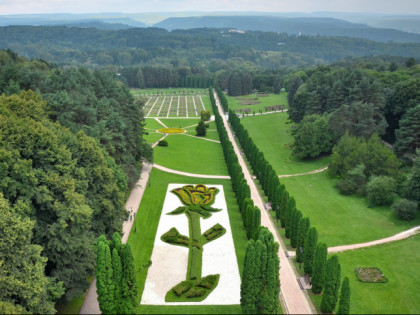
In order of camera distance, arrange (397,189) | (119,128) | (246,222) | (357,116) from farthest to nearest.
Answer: (357,116) < (119,128) < (397,189) < (246,222)

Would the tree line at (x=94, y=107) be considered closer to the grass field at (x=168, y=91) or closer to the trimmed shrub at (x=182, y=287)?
the trimmed shrub at (x=182, y=287)

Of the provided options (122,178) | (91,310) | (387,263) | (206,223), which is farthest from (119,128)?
(387,263)

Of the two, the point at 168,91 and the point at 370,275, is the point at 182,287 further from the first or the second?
the point at 168,91

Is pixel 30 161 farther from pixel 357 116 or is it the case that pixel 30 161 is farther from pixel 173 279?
pixel 357 116

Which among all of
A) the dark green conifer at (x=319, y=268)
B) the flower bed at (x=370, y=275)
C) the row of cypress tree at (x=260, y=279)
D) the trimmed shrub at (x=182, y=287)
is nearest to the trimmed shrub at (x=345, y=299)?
the dark green conifer at (x=319, y=268)

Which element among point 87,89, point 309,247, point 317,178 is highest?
point 87,89

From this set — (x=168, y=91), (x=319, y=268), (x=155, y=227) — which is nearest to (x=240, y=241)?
(x=155, y=227)

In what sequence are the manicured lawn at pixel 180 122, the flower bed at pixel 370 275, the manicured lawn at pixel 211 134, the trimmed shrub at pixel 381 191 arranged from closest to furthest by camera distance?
the flower bed at pixel 370 275, the trimmed shrub at pixel 381 191, the manicured lawn at pixel 211 134, the manicured lawn at pixel 180 122
